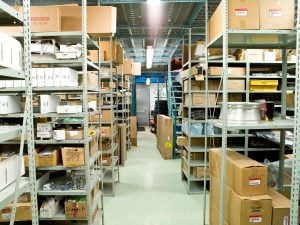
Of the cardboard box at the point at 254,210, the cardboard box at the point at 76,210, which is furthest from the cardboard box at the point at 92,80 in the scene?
the cardboard box at the point at 254,210

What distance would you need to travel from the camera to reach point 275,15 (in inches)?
94.2

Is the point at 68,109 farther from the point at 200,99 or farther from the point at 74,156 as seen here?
the point at 200,99

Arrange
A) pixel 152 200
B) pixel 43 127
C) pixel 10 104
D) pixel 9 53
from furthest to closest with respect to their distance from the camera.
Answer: pixel 152 200, pixel 43 127, pixel 10 104, pixel 9 53

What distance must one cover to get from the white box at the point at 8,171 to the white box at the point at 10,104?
3.28 ft

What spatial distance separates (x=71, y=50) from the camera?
2.81 m

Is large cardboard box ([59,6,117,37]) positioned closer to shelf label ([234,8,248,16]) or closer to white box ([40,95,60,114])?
white box ([40,95,60,114])

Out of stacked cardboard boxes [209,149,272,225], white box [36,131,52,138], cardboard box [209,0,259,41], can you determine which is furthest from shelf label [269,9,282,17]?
white box [36,131,52,138]

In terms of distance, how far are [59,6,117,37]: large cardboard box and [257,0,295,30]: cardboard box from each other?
4.97 ft

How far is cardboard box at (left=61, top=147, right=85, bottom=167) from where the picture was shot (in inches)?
113

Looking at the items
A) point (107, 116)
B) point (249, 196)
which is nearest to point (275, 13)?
point (249, 196)

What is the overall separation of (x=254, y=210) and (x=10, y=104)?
228 cm

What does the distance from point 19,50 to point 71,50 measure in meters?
1.17

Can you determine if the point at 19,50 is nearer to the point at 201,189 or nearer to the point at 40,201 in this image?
the point at 40,201

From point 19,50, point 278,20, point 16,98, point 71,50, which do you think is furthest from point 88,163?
point 278,20
